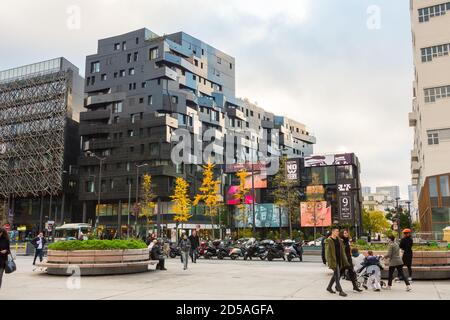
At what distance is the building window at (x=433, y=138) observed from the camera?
5025cm

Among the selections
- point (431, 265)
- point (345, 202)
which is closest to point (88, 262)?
point (431, 265)

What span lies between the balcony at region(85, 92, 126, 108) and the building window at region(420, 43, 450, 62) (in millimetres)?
52275

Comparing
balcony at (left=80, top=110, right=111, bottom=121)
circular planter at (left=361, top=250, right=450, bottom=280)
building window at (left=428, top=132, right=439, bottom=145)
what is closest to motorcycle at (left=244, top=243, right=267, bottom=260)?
circular planter at (left=361, top=250, right=450, bottom=280)

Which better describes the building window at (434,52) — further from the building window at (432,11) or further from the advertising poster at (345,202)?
the advertising poster at (345,202)

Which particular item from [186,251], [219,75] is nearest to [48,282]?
[186,251]

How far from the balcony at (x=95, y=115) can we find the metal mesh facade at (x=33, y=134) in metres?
4.46

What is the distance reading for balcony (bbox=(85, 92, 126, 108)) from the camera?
8231 centimetres

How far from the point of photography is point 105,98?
273 feet

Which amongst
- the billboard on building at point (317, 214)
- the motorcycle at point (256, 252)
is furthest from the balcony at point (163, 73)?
the motorcycle at point (256, 252)

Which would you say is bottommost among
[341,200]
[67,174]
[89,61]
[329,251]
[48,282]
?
[48,282]

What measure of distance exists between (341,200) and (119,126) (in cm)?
4205

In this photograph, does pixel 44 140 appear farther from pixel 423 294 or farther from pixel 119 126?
pixel 423 294

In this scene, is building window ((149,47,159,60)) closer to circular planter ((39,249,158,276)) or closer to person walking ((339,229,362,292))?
circular planter ((39,249,158,276))

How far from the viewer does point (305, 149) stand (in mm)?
132875
